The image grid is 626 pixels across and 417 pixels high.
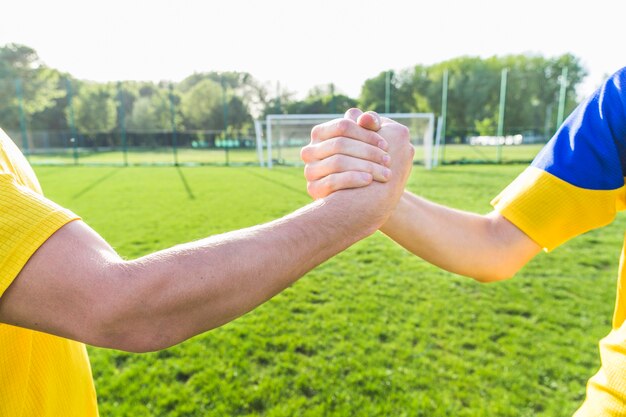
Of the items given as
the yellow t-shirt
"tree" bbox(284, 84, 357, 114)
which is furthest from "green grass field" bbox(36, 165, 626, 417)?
"tree" bbox(284, 84, 357, 114)

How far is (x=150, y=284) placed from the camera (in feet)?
2.64

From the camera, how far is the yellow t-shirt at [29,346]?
2.54 ft

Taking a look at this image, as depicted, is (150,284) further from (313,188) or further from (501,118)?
(501,118)

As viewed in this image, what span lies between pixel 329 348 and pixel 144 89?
29.9 m

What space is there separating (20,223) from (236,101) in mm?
28041

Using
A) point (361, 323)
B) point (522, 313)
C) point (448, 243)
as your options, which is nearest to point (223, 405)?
point (361, 323)

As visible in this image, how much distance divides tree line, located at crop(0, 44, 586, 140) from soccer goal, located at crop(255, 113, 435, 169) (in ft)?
7.84

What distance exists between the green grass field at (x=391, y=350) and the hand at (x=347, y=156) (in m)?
2.30

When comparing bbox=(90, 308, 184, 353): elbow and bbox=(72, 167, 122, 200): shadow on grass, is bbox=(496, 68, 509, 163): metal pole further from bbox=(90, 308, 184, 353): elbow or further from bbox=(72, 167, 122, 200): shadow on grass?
bbox=(90, 308, 184, 353): elbow

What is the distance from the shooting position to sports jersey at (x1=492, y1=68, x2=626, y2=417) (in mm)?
1152

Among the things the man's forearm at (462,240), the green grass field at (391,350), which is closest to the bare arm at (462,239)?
the man's forearm at (462,240)

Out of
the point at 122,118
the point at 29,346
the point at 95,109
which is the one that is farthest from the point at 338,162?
the point at 95,109

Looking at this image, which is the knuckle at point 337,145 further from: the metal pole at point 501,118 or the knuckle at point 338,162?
the metal pole at point 501,118

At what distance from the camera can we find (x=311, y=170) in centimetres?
133
